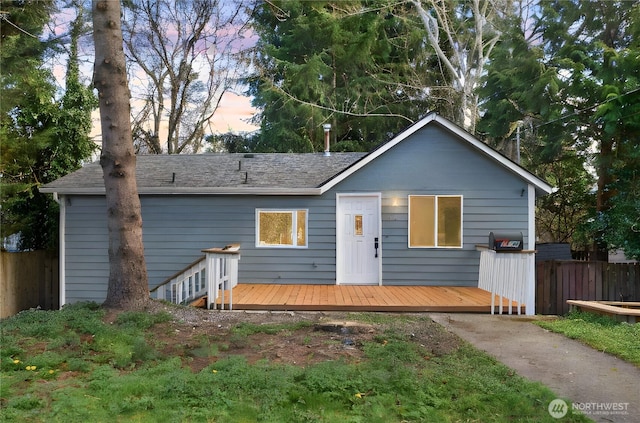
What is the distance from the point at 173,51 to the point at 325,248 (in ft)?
51.5

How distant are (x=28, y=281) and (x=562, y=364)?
1113 cm

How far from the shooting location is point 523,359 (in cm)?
467

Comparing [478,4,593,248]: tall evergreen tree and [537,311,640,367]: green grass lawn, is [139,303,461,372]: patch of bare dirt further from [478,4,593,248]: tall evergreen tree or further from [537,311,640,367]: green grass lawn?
[478,4,593,248]: tall evergreen tree

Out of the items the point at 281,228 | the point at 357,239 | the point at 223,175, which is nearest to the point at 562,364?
the point at 357,239

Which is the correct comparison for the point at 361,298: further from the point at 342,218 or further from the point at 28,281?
the point at 28,281

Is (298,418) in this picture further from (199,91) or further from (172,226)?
(199,91)

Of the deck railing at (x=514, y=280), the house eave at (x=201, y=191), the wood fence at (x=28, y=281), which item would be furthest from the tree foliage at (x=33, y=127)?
the deck railing at (x=514, y=280)

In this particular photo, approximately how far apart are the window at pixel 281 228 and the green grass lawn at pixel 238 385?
16.3ft

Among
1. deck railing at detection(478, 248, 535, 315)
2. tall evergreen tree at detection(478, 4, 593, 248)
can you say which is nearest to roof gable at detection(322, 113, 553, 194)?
deck railing at detection(478, 248, 535, 315)

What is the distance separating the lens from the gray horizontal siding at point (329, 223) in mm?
9430

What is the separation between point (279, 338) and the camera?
5004 millimetres

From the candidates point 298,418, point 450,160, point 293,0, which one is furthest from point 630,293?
point 293,0

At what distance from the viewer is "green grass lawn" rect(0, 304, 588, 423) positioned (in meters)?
3.12

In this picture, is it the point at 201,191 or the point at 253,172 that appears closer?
the point at 201,191
